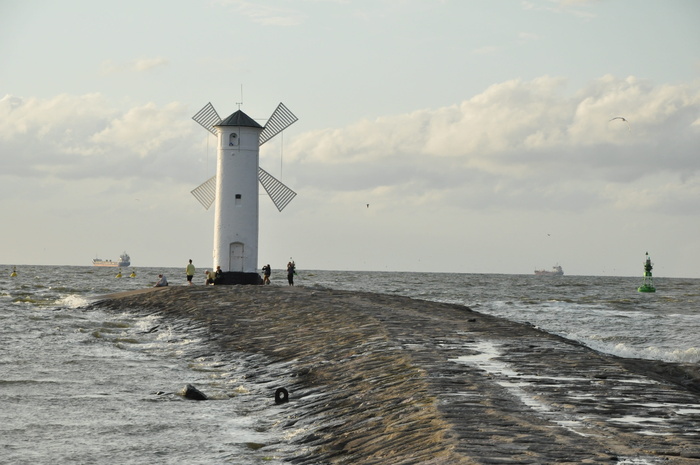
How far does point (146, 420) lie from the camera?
43.2 ft

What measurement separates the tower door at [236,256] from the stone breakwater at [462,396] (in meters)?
19.1

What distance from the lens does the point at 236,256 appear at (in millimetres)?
43375

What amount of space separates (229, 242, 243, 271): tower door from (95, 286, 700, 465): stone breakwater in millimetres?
19145

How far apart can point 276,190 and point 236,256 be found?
6.87m

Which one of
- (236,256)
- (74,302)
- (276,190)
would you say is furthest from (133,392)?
(276,190)

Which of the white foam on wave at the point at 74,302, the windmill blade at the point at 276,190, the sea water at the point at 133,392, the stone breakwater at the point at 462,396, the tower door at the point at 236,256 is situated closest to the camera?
the stone breakwater at the point at 462,396

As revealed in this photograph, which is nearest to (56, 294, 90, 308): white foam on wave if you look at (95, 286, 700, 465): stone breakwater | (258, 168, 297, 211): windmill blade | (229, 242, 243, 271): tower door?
(229, 242, 243, 271): tower door

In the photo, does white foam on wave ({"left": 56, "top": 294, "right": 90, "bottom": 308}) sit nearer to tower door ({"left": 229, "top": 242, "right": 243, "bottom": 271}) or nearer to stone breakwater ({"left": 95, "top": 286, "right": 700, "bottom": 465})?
tower door ({"left": 229, "top": 242, "right": 243, "bottom": 271})

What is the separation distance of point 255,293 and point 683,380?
1943 cm

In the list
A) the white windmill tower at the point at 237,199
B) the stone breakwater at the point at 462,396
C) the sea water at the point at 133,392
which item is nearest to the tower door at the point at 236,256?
the white windmill tower at the point at 237,199

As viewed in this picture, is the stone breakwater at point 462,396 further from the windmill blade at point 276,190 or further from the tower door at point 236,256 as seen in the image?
the windmill blade at point 276,190

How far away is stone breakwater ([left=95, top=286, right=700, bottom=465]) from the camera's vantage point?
30.3 feet

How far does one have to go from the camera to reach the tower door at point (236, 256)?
43.3 meters

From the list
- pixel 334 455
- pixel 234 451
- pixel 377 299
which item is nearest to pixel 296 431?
pixel 234 451
